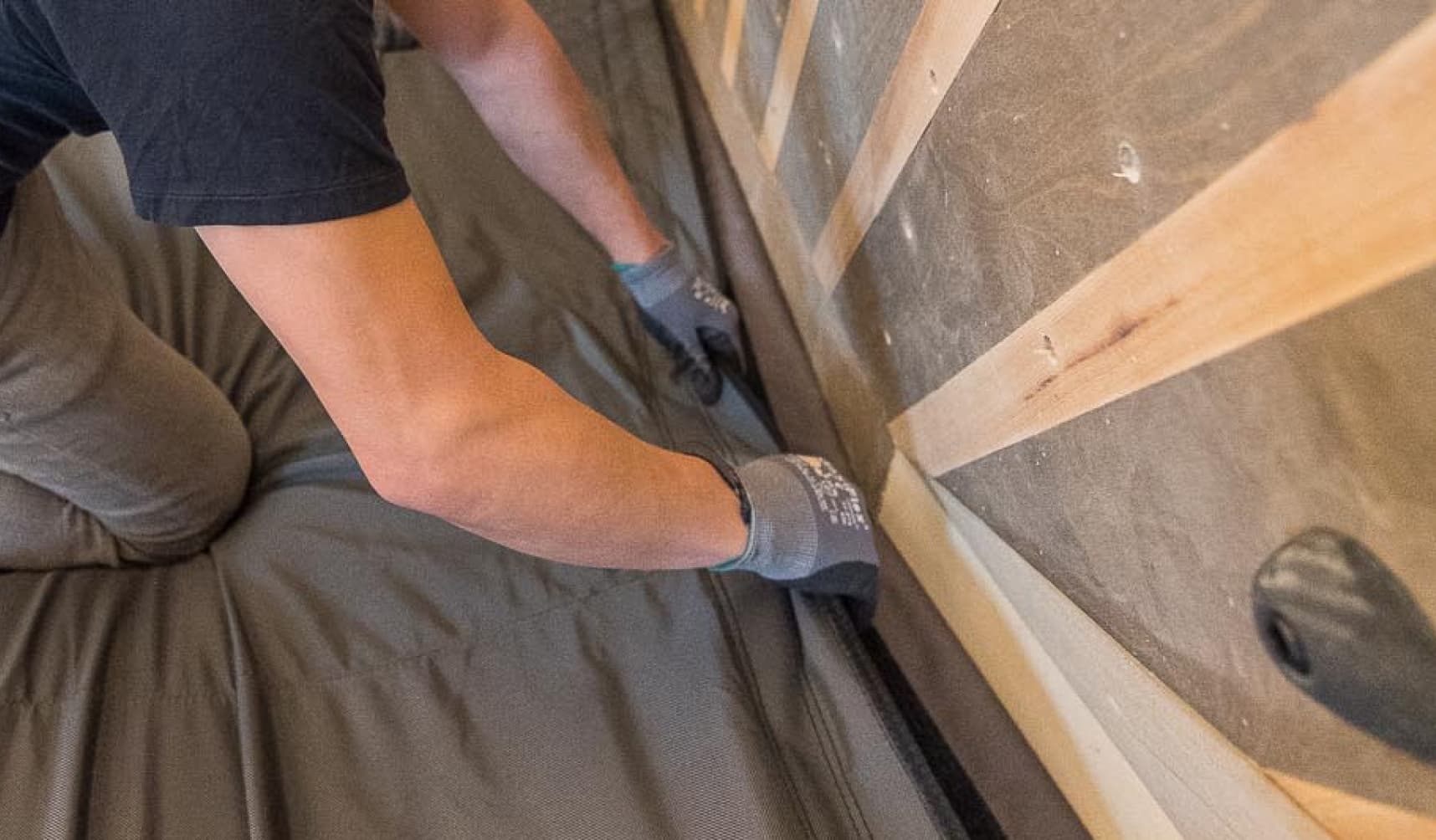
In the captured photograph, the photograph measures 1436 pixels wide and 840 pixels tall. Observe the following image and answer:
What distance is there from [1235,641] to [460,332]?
0.46m

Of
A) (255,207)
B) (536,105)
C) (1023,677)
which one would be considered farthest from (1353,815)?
(536,105)

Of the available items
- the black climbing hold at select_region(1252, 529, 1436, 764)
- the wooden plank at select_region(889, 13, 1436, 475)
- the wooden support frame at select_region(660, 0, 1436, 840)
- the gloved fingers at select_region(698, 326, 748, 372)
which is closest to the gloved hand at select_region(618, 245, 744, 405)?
the gloved fingers at select_region(698, 326, 748, 372)

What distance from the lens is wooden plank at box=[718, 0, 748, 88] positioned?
1099 millimetres

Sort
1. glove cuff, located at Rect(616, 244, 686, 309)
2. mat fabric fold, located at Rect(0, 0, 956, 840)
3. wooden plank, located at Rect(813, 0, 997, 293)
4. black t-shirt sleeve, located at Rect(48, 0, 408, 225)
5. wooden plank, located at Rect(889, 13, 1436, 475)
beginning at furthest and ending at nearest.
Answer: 1. glove cuff, located at Rect(616, 244, 686, 309)
2. mat fabric fold, located at Rect(0, 0, 956, 840)
3. wooden plank, located at Rect(813, 0, 997, 293)
4. black t-shirt sleeve, located at Rect(48, 0, 408, 225)
5. wooden plank, located at Rect(889, 13, 1436, 475)

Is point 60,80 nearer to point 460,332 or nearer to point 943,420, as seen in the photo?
point 460,332

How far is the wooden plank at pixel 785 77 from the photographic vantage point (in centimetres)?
87

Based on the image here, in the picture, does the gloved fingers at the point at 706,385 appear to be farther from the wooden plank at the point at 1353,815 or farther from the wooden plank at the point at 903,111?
the wooden plank at the point at 1353,815

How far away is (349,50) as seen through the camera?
49cm

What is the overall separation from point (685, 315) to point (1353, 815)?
760 mm

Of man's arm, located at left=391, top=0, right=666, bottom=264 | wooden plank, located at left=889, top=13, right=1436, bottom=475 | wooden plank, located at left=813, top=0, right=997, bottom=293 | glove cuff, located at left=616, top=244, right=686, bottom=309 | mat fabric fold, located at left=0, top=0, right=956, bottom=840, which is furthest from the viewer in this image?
glove cuff, located at left=616, top=244, right=686, bottom=309

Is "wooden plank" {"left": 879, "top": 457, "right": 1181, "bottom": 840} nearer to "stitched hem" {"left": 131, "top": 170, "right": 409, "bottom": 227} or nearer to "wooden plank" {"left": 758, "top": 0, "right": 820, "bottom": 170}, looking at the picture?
"wooden plank" {"left": 758, "top": 0, "right": 820, "bottom": 170}

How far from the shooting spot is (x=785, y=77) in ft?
3.21

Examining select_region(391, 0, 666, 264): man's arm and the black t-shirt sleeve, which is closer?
the black t-shirt sleeve

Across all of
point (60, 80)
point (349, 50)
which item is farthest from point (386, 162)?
point (60, 80)
